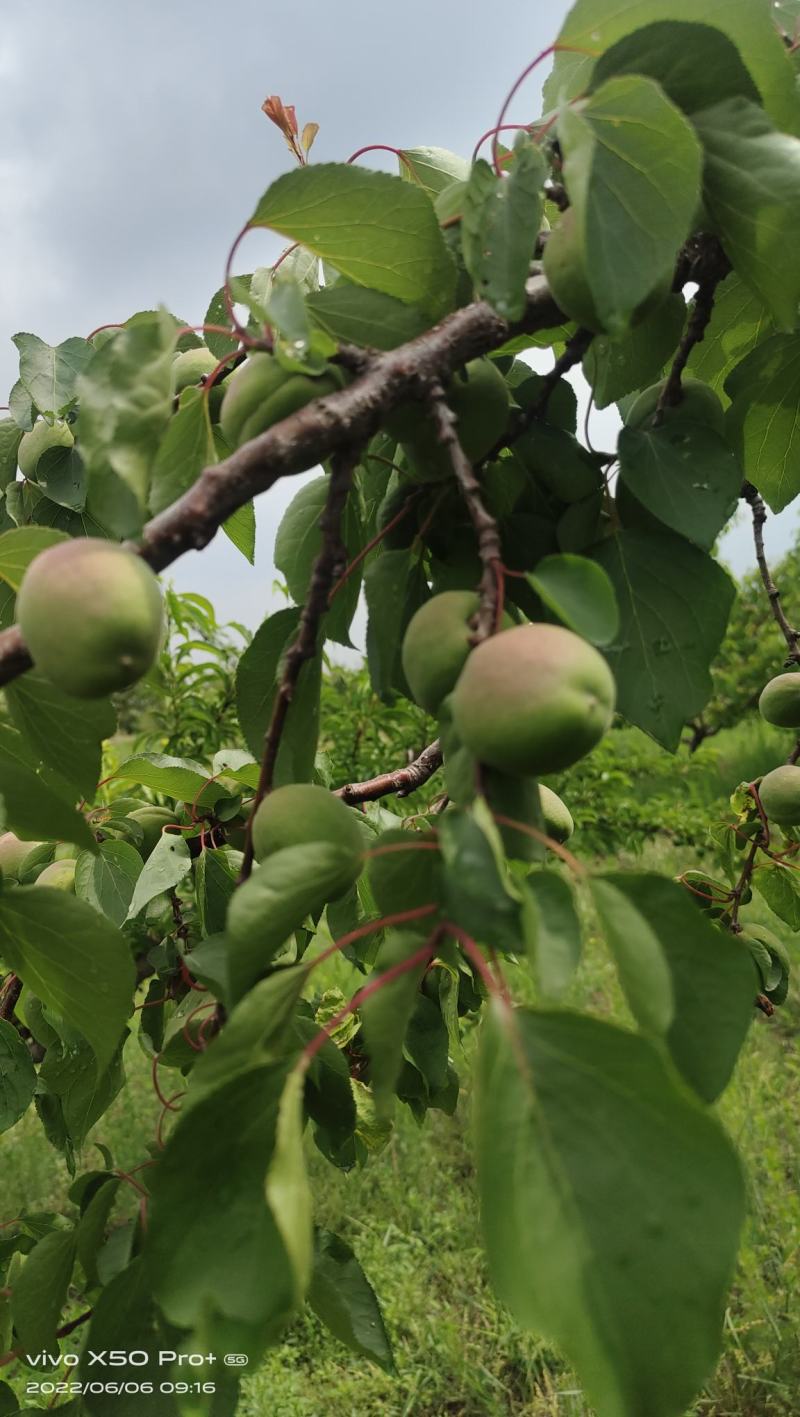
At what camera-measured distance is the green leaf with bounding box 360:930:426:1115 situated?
0.44 m

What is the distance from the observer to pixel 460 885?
427 millimetres

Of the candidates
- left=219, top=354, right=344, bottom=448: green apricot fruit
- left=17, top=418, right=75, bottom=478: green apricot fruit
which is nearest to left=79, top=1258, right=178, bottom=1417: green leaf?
left=219, top=354, right=344, bottom=448: green apricot fruit

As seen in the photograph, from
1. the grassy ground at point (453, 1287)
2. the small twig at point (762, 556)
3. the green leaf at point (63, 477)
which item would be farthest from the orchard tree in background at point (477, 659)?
the grassy ground at point (453, 1287)

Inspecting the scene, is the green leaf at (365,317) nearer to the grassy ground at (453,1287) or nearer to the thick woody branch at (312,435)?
the thick woody branch at (312,435)

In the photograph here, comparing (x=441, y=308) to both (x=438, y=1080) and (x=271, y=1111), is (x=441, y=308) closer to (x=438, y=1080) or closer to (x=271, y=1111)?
(x=271, y=1111)

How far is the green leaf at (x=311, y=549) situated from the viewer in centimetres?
80

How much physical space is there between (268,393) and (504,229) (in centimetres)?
16

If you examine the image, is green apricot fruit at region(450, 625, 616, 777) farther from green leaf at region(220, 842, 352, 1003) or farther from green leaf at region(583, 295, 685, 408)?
green leaf at region(583, 295, 685, 408)

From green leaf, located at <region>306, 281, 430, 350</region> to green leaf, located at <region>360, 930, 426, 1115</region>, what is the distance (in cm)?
39

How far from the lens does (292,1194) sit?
385 mm

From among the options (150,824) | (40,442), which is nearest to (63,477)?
(40,442)

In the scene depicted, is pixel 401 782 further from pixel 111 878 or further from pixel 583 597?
pixel 583 597

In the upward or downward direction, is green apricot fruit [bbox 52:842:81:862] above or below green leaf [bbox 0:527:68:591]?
below

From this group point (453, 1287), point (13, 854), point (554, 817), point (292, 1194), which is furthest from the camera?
point (453, 1287)
